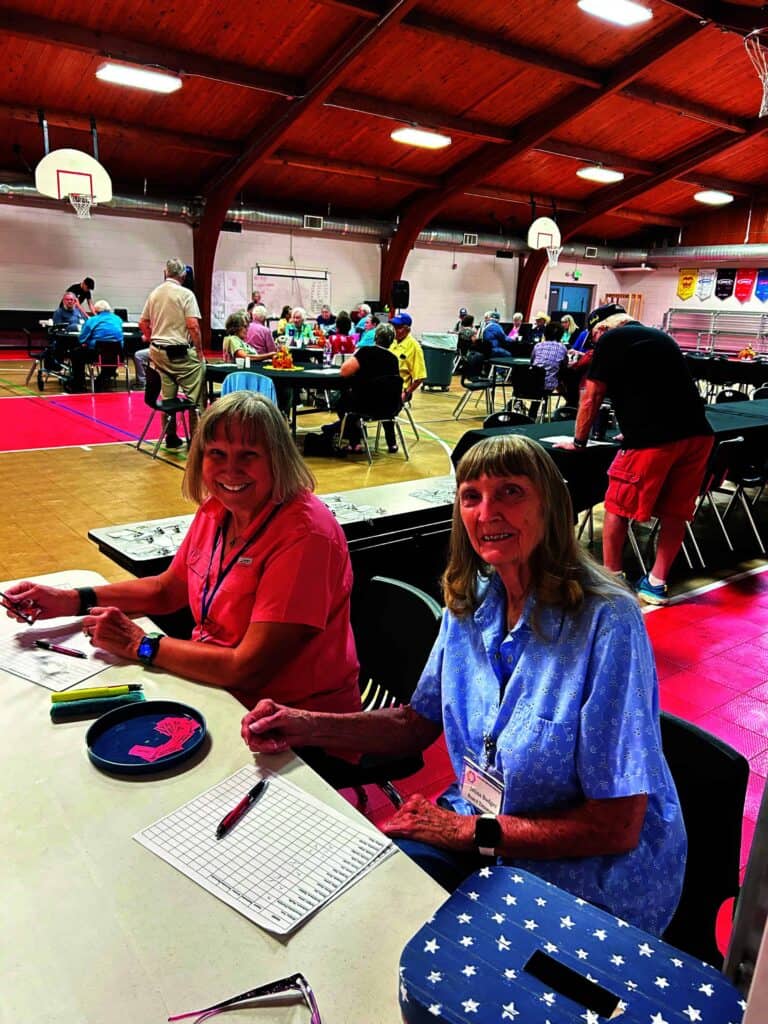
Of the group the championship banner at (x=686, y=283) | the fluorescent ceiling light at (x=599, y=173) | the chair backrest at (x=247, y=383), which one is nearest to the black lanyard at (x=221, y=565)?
the chair backrest at (x=247, y=383)

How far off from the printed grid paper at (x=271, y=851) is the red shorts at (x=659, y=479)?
3.06 metres

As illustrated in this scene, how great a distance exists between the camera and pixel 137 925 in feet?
2.78

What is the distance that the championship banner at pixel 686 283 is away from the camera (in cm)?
Result: 1978

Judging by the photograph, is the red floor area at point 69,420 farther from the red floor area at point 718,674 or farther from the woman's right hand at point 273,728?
the woman's right hand at point 273,728

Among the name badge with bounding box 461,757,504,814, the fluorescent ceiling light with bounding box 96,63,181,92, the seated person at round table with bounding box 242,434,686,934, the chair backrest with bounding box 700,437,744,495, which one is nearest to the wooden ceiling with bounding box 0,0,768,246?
the fluorescent ceiling light with bounding box 96,63,181,92

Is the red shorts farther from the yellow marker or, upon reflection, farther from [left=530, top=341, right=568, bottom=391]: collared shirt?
[left=530, top=341, right=568, bottom=391]: collared shirt

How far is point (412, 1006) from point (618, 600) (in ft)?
2.29

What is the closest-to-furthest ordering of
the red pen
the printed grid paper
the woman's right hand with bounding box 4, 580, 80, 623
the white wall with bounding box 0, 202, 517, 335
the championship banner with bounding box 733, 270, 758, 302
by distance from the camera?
the printed grid paper, the red pen, the woman's right hand with bounding box 4, 580, 80, 623, the white wall with bounding box 0, 202, 517, 335, the championship banner with bounding box 733, 270, 758, 302

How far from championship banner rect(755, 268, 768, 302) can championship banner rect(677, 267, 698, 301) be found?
189 centimetres

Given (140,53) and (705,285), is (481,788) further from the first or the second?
(705,285)

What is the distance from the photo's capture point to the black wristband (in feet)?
5.59

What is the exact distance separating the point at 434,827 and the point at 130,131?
12.8 meters

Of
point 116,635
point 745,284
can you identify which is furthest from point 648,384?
point 745,284

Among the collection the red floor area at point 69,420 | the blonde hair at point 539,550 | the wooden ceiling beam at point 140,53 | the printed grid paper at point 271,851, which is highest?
the wooden ceiling beam at point 140,53
